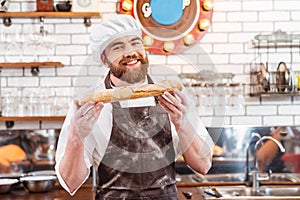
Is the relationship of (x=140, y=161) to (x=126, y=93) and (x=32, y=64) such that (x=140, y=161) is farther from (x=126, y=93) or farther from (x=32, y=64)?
(x=32, y=64)

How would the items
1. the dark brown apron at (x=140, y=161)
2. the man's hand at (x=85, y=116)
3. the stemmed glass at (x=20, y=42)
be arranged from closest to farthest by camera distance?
the man's hand at (x=85, y=116) → the dark brown apron at (x=140, y=161) → the stemmed glass at (x=20, y=42)

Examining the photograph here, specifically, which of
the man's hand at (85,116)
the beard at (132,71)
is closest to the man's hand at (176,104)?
the beard at (132,71)

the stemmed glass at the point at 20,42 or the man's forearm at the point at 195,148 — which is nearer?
the man's forearm at the point at 195,148

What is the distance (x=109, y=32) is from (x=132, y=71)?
299 mm

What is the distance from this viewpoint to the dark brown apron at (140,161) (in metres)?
2.83

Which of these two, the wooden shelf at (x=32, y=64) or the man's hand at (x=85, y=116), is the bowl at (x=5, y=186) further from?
the man's hand at (x=85, y=116)

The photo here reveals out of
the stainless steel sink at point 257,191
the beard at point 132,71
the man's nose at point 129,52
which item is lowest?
the stainless steel sink at point 257,191

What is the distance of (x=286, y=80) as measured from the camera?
4.27 metres

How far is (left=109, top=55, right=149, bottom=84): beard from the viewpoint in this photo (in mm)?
2553

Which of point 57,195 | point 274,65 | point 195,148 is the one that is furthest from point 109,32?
point 274,65

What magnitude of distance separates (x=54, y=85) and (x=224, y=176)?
4.84 feet

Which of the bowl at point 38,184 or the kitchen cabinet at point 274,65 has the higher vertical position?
the kitchen cabinet at point 274,65

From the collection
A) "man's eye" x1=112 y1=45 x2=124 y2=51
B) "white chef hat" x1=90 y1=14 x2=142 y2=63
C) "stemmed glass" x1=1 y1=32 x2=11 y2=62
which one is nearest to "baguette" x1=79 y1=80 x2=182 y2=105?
"man's eye" x1=112 y1=45 x2=124 y2=51

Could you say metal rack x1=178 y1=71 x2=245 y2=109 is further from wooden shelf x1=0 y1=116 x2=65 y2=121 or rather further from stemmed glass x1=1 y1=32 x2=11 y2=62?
stemmed glass x1=1 y1=32 x2=11 y2=62
